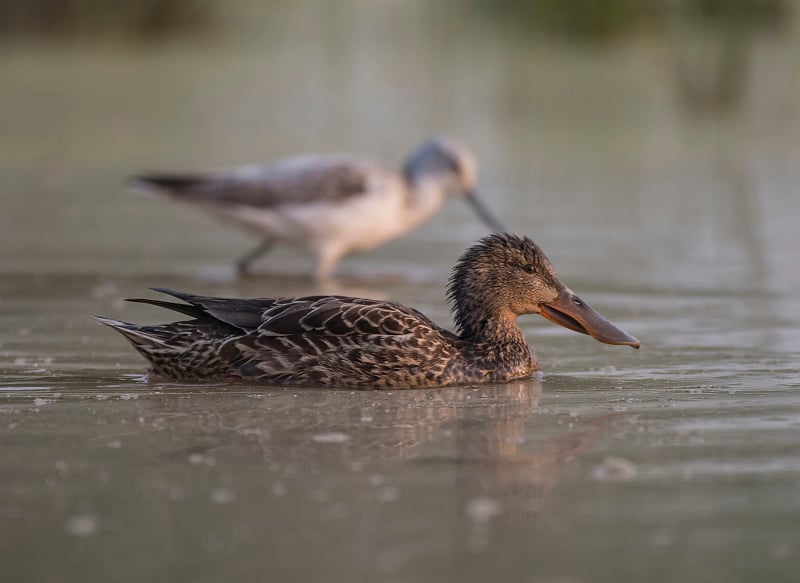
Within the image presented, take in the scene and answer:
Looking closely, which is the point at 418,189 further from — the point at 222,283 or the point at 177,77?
the point at 177,77

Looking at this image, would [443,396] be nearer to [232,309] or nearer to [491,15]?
[232,309]

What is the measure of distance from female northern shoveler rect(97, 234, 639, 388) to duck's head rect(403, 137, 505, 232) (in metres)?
5.18

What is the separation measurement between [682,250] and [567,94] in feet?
28.6

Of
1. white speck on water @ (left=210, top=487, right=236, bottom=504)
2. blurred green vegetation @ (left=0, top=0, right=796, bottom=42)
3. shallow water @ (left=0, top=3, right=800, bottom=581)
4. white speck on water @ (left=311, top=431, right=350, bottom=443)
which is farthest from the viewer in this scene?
blurred green vegetation @ (left=0, top=0, right=796, bottom=42)

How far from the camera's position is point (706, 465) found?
5555mm

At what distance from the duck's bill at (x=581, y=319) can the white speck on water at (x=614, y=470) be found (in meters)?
1.99

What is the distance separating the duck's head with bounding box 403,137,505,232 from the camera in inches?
507

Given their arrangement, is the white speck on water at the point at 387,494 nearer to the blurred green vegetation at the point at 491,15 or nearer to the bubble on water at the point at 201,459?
the bubble on water at the point at 201,459

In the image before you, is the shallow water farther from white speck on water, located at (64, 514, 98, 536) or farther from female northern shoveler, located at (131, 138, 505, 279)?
female northern shoveler, located at (131, 138, 505, 279)

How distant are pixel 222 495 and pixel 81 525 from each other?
51cm

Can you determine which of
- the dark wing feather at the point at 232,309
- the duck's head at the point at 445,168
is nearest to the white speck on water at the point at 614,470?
the dark wing feather at the point at 232,309

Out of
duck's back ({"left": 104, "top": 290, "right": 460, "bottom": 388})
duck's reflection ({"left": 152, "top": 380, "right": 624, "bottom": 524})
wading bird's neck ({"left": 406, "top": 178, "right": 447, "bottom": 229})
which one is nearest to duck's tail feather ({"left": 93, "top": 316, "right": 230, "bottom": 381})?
duck's back ({"left": 104, "top": 290, "right": 460, "bottom": 388})

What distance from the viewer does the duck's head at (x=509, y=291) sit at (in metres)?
7.65

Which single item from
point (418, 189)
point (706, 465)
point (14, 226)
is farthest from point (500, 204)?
point (706, 465)
